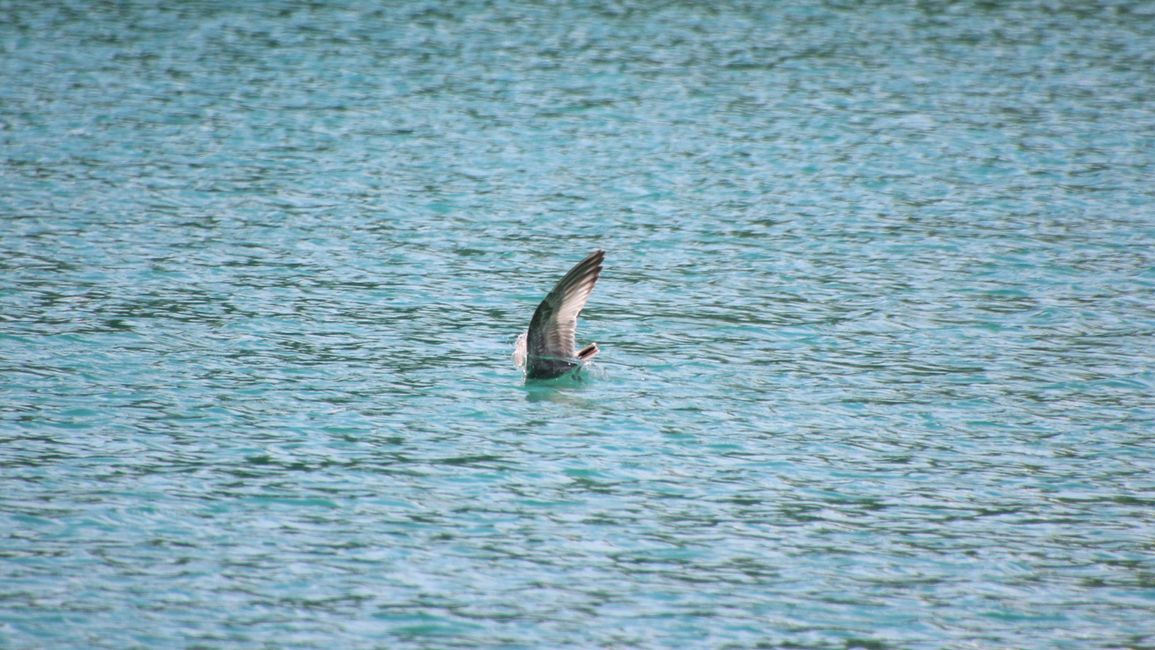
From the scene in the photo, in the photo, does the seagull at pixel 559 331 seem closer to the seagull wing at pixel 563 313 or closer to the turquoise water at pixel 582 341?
the seagull wing at pixel 563 313

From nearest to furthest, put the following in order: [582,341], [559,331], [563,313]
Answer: [563,313] < [559,331] < [582,341]

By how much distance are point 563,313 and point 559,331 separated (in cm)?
31

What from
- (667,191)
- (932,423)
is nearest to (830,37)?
(667,191)

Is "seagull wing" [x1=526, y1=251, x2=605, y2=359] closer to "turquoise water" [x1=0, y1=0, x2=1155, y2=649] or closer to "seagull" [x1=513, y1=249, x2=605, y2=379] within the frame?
"seagull" [x1=513, y1=249, x2=605, y2=379]

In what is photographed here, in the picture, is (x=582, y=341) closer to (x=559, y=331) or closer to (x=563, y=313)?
(x=559, y=331)

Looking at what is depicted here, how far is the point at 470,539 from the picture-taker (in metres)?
12.1

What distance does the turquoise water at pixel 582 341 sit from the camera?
1119 cm

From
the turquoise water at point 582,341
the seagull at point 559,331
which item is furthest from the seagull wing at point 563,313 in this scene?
the turquoise water at point 582,341

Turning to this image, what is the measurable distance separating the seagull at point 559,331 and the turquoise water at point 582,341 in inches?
15.0

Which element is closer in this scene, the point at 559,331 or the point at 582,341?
the point at 559,331

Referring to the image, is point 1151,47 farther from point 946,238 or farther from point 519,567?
point 519,567

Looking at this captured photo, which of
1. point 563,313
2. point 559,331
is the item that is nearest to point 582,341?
point 559,331

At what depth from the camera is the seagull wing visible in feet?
50.3

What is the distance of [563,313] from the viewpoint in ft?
51.6
